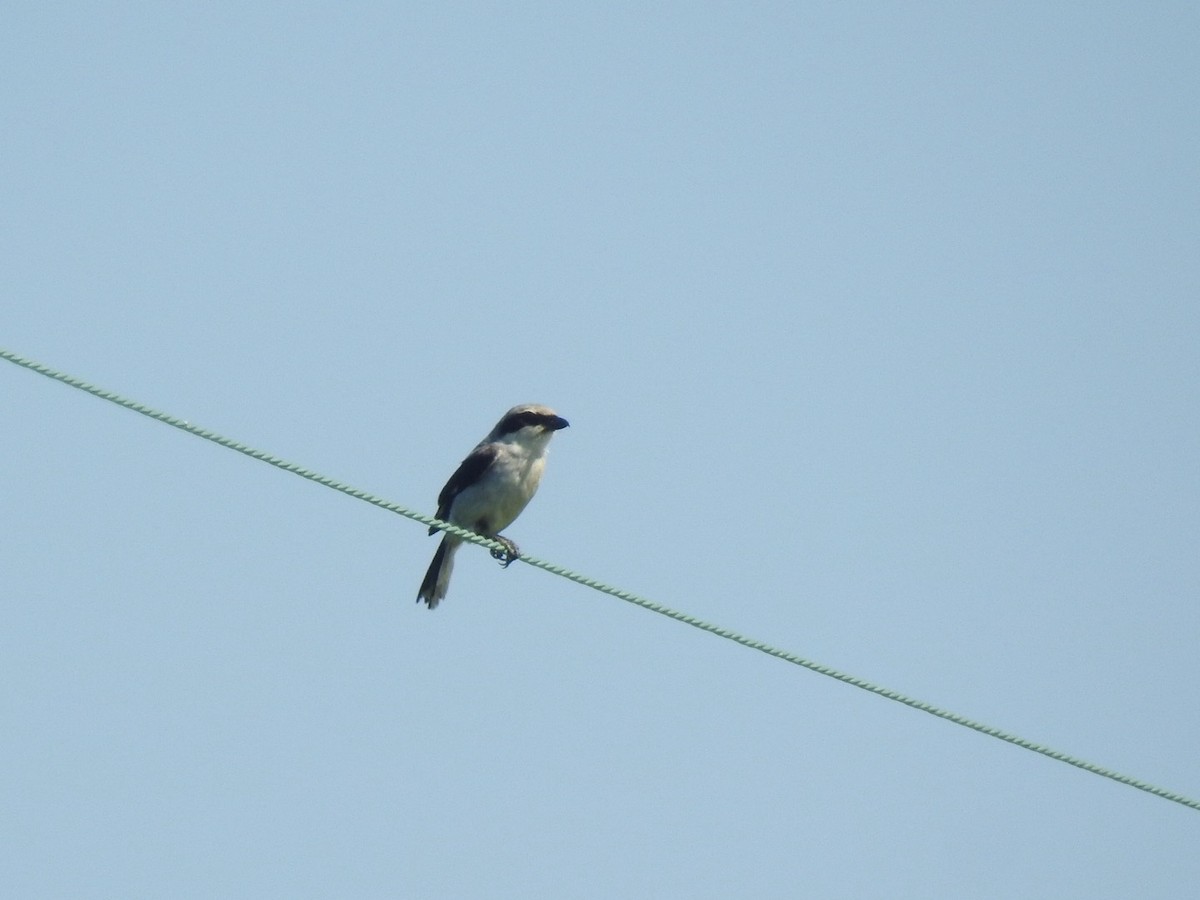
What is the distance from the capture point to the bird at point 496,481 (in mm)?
12156

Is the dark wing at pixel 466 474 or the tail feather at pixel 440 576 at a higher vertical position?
the dark wing at pixel 466 474

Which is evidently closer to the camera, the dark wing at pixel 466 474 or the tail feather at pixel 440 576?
the dark wing at pixel 466 474

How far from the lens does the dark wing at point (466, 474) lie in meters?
12.3

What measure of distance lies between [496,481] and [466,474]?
0.38 metres

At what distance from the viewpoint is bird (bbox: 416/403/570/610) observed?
12.2m

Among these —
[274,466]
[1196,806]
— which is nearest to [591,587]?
[274,466]

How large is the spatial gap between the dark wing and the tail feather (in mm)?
195

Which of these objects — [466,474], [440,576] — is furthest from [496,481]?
[440,576]

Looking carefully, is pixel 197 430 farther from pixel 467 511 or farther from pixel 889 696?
pixel 467 511

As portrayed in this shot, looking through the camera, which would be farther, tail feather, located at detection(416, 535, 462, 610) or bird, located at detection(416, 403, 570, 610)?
tail feather, located at detection(416, 535, 462, 610)

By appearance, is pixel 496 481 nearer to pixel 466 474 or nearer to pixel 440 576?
pixel 466 474

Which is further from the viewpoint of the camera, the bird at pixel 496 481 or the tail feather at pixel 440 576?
the tail feather at pixel 440 576

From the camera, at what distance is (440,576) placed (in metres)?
12.6

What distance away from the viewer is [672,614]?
800cm
